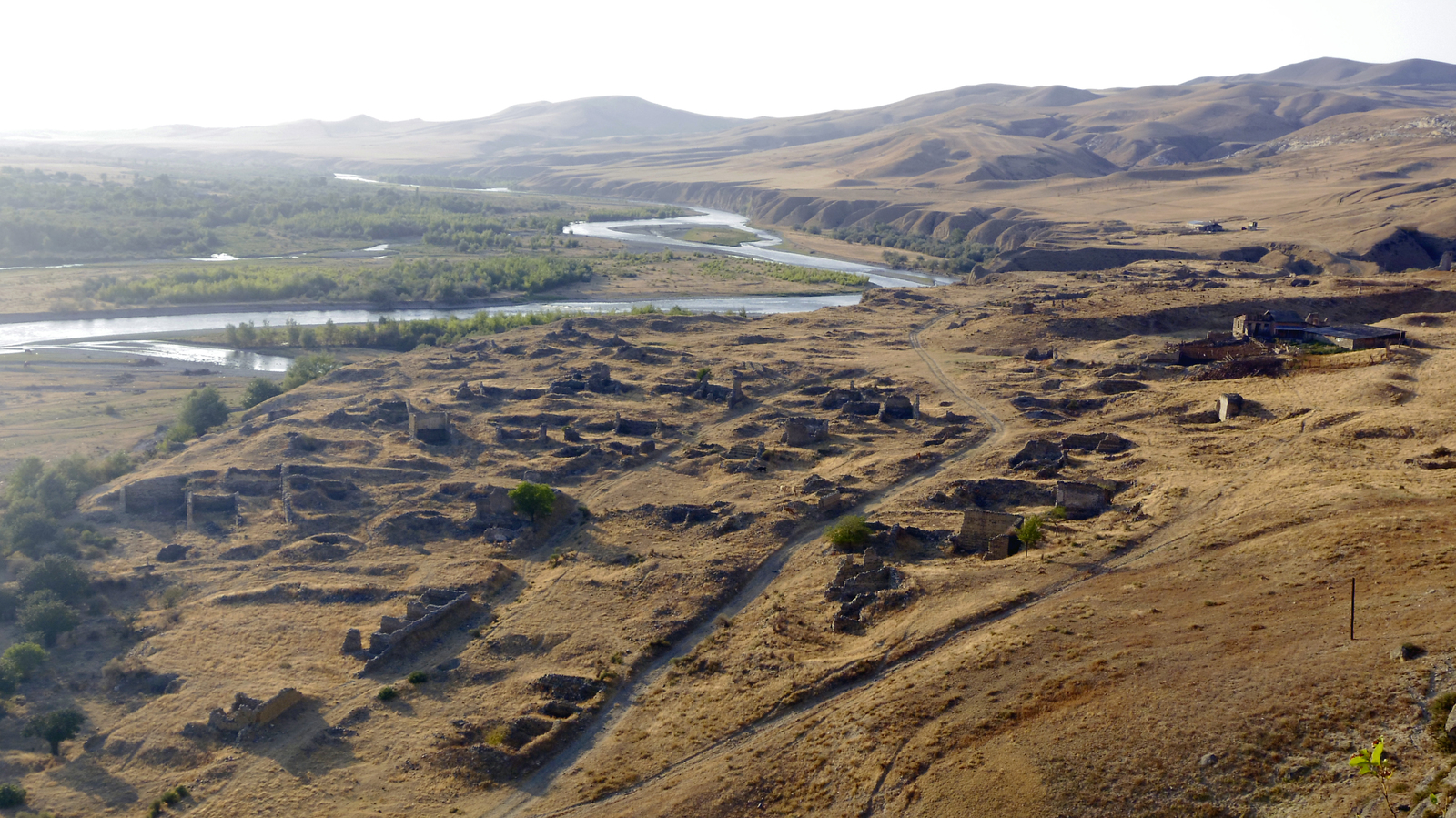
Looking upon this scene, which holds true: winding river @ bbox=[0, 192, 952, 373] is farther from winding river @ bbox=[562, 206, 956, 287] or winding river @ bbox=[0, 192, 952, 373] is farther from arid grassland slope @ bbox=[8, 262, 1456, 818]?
arid grassland slope @ bbox=[8, 262, 1456, 818]

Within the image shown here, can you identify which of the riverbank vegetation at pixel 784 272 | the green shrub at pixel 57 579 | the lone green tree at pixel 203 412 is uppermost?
the riverbank vegetation at pixel 784 272

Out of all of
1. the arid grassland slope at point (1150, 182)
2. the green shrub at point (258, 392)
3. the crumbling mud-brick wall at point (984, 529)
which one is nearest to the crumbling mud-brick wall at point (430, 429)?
the green shrub at point (258, 392)

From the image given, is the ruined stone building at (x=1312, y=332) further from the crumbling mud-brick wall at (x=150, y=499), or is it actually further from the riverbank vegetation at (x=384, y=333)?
the crumbling mud-brick wall at (x=150, y=499)

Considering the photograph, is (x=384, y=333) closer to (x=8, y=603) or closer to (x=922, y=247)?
(x=8, y=603)

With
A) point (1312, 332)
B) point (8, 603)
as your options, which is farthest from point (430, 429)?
point (1312, 332)

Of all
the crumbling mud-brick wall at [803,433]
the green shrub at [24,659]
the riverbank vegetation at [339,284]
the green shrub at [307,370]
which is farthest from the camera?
the riverbank vegetation at [339,284]

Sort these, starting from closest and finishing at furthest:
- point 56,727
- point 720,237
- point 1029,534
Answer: point 56,727, point 1029,534, point 720,237

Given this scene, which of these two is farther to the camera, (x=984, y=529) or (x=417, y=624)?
(x=984, y=529)
